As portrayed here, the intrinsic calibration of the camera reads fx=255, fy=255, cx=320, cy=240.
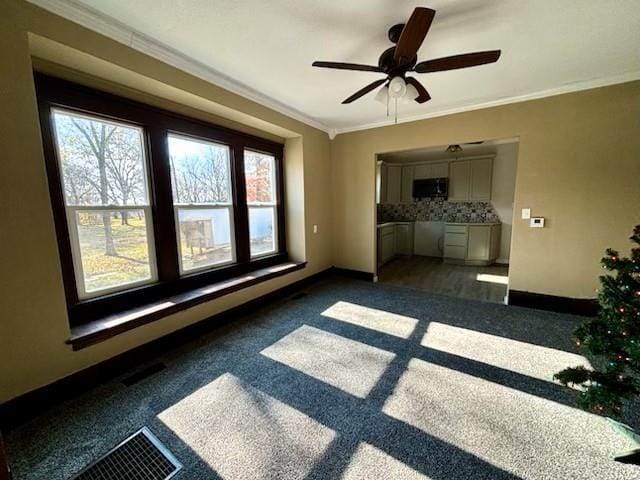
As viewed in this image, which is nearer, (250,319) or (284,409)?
(284,409)

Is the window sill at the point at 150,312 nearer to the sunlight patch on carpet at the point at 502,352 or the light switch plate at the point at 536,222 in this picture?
the sunlight patch on carpet at the point at 502,352

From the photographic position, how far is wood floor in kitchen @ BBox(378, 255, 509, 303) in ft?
12.6

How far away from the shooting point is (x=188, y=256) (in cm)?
288

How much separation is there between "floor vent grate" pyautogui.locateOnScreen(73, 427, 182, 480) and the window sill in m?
0.84

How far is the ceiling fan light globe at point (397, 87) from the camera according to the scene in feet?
6.72

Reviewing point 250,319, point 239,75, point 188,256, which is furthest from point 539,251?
→ point 188,256

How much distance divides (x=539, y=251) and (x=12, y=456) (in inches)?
190

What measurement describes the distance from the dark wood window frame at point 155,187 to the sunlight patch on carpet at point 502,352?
251 centimetres

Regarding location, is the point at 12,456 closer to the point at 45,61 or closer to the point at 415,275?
the point at 45,61

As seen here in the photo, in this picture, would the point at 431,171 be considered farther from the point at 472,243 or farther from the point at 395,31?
the point at 395,31

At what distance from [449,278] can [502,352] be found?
2.37 meters

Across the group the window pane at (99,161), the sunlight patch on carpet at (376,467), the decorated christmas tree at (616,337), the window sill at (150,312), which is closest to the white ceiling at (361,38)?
the window pane at (99,161)

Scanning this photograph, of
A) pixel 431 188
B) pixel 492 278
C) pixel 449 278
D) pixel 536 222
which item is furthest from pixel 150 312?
pixel 431 188

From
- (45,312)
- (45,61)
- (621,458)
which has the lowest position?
(621,458)
